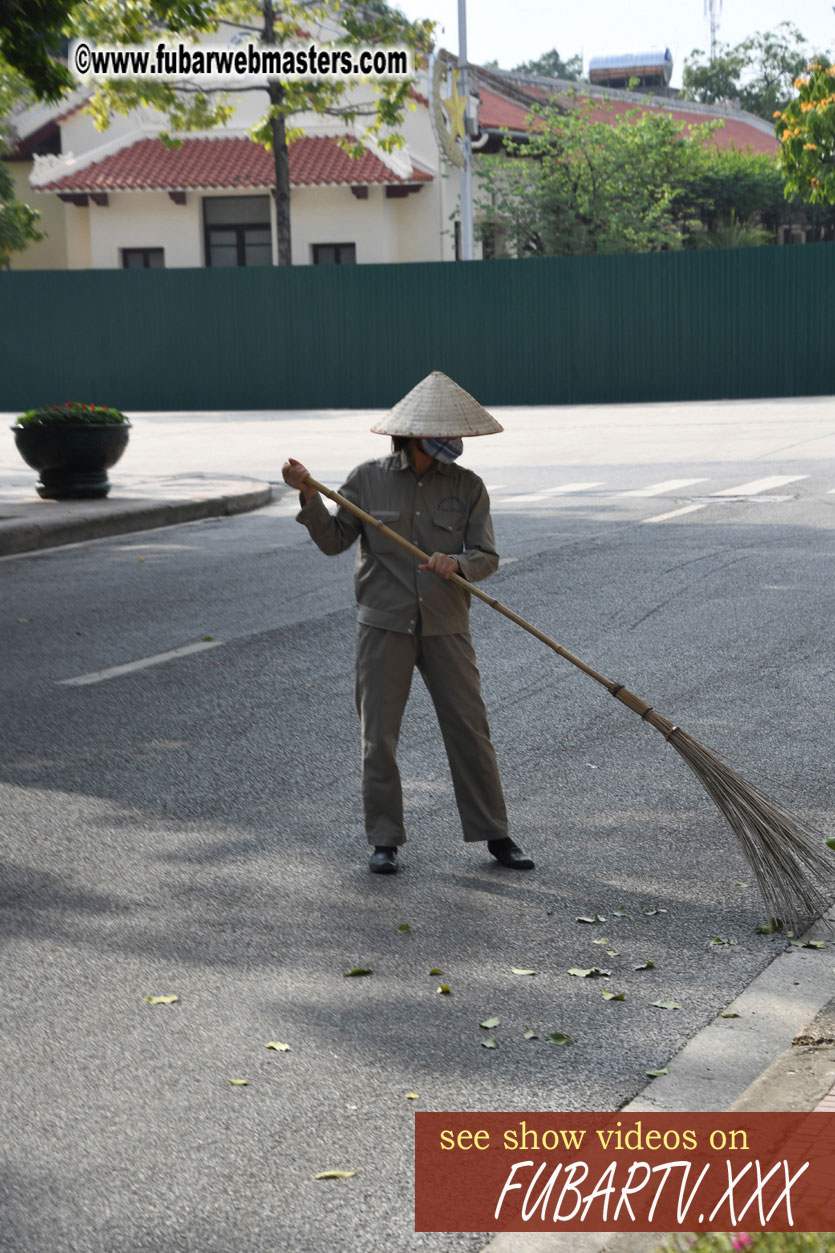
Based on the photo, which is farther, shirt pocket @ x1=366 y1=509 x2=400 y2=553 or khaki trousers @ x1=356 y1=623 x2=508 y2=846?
khaki trousers @ x1=356 y1=623 x2=508 y2=846

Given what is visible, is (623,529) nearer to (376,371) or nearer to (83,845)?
(83,845)

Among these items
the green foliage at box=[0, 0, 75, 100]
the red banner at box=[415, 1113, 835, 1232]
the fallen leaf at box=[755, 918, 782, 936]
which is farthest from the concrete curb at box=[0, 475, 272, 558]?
the red banner at box=[415, 1113, 835, 1232]

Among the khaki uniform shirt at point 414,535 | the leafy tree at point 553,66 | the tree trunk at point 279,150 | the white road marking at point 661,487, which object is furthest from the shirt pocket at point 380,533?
the leafy tree at point 553,66

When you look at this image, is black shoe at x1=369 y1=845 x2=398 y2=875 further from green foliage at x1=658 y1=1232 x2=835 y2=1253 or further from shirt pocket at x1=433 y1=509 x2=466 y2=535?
green foliage at x1=658 y1=1232 x2=835 y2=1253

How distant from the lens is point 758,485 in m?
16.3

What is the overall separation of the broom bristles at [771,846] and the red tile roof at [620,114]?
3872 centimetres

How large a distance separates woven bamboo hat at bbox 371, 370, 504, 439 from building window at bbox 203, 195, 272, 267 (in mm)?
37369

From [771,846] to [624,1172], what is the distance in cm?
174

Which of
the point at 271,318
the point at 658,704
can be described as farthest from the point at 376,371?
the point at 658,704

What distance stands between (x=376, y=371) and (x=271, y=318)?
249 centimetres

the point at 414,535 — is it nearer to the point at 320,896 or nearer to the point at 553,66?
the point at 320,896

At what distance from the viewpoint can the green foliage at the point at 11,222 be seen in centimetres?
3544

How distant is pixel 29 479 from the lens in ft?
61.6

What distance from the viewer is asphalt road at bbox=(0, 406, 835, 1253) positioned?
3539mm
